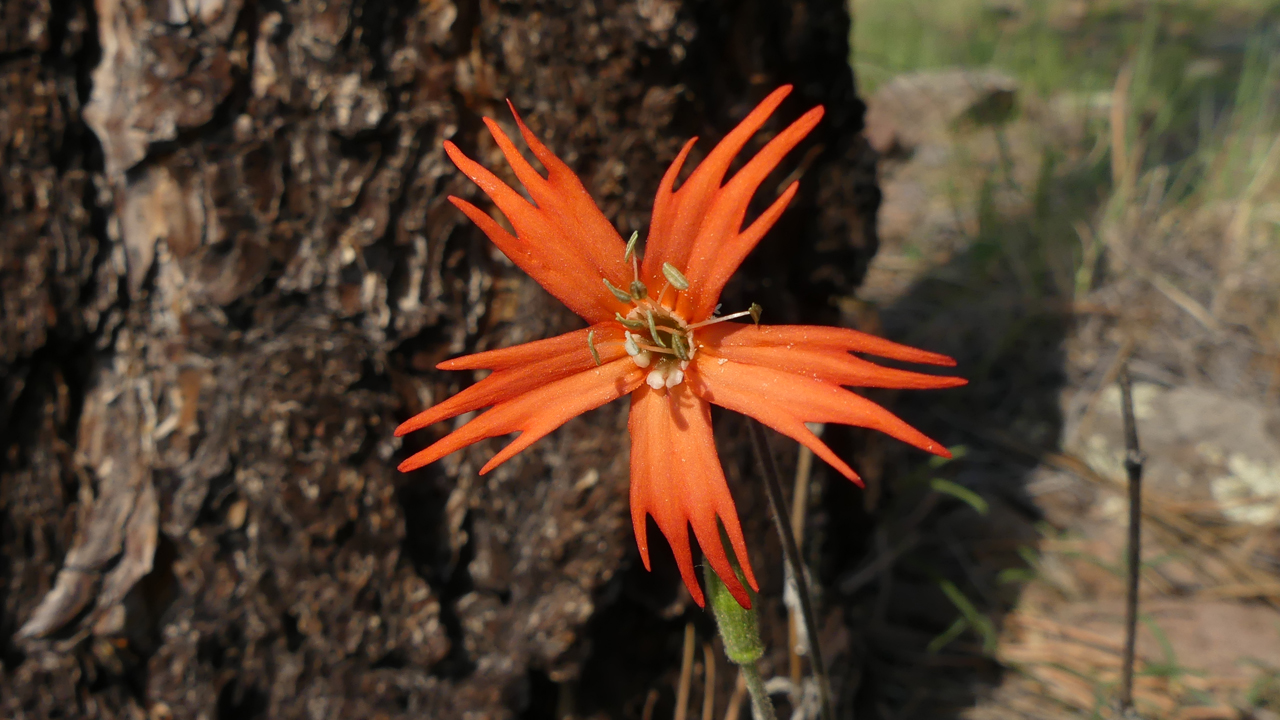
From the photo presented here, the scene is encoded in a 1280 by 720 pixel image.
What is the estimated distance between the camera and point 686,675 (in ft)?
5.21

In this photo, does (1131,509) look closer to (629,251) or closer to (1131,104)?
(629,251)

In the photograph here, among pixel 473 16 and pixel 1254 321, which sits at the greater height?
pixel 1254 321

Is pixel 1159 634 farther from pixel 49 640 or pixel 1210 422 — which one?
pixel 49 640

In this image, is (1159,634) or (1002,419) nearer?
(1159,634)

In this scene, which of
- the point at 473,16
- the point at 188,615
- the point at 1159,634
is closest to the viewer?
the point at 473,16

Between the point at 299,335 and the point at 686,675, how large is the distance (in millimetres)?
925

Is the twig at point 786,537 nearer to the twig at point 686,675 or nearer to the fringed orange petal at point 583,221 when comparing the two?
the fringed orange petal at point 583,221

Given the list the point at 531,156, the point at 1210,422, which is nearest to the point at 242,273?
the point at 531,156

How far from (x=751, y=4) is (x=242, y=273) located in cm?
98

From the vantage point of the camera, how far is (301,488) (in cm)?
144

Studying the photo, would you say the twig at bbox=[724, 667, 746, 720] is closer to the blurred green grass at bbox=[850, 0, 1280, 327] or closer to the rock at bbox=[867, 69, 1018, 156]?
the blurred green grass at bbox=[850, 0, 1280, 327]

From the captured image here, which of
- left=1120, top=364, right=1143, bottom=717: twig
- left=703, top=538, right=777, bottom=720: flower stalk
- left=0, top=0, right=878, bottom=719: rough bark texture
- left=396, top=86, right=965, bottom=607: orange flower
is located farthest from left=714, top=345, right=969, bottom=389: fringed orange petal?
left=0, top=0, right=878, bottom=719: rough bark texture

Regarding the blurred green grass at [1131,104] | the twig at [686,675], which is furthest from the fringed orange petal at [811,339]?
the blurred green grass at [1131,104]

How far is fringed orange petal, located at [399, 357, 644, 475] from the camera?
2.64 feet
